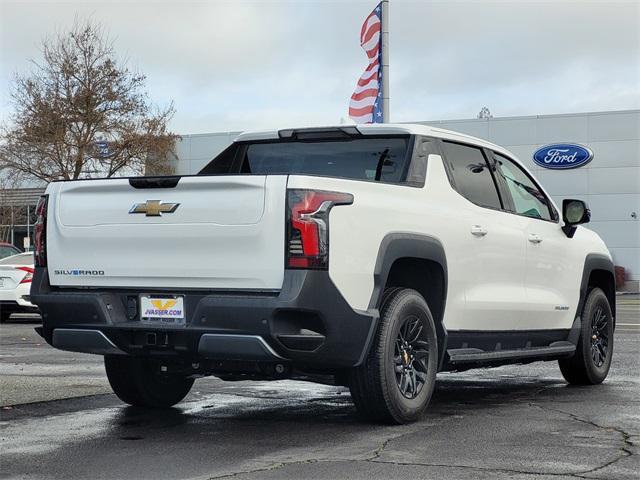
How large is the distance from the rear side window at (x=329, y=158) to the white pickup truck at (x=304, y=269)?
1 centimetres

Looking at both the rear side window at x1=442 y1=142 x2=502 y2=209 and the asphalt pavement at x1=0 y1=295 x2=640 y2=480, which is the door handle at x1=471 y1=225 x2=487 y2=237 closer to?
the rear side window at x1=442 y1=142 x2=502 y2=209

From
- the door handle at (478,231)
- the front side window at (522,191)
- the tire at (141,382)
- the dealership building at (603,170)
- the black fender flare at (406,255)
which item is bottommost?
the tire at (141,382)

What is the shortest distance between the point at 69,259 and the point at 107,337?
1.97 ft

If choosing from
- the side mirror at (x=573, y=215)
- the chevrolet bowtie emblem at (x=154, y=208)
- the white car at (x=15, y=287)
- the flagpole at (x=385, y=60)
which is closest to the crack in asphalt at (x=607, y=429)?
the side mirror at (x=573, y=215)

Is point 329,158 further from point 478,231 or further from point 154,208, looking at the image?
point 154,208

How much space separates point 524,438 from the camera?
6.38 metres

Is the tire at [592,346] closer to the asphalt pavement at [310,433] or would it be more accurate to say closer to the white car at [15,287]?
the asphalt pavement at [310,433]

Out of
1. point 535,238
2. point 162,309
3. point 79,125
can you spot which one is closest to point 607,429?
point 535,238

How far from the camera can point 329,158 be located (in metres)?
7.93

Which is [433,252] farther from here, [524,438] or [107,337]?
[107,337]

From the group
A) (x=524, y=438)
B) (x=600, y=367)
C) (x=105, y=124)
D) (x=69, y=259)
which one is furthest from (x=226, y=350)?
(x=105, y=124)

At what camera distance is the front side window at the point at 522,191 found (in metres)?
8.55

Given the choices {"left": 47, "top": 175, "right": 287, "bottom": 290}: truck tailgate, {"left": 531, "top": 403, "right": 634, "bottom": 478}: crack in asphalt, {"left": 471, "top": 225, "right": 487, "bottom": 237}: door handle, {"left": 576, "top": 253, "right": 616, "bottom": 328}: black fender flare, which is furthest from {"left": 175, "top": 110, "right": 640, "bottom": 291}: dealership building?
{"left": 47, "top": 175, "right": 287, "bottom": 290}: truck tailgate

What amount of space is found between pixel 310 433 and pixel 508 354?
81.0 inches
